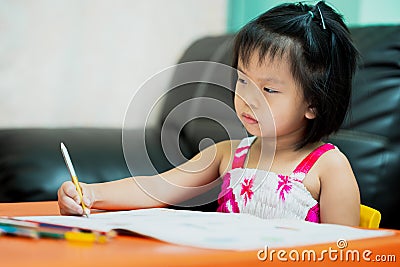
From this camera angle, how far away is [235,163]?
1.31 metres

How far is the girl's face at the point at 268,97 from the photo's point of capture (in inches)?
46.9

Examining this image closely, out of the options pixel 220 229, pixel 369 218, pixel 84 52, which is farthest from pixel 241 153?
pixel 84 52

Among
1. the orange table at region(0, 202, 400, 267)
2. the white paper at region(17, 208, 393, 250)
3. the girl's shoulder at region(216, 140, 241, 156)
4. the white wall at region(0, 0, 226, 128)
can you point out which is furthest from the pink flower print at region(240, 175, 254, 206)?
the white wall at region(0, 0, 226, 128)

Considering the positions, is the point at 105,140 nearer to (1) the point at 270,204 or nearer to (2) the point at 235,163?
(2) the point at 235,163

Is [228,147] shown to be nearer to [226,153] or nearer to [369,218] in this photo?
[226,153]

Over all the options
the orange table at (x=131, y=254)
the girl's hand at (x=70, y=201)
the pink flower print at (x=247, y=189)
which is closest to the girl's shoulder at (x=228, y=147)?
the pink flower print at (x=247, y=189)

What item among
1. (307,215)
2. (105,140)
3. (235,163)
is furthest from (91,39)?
(307,215)

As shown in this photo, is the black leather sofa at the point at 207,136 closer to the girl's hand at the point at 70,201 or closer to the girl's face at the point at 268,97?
the girl's face at the point at 268,97

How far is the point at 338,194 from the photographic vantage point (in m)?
1.14

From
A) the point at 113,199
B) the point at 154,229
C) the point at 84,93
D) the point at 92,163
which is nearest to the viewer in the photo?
the point at 154,229

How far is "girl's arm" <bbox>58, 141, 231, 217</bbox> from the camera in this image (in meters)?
1.06

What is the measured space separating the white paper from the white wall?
146 cm

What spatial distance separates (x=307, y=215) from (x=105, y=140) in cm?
80

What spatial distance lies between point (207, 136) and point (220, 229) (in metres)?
1.16
